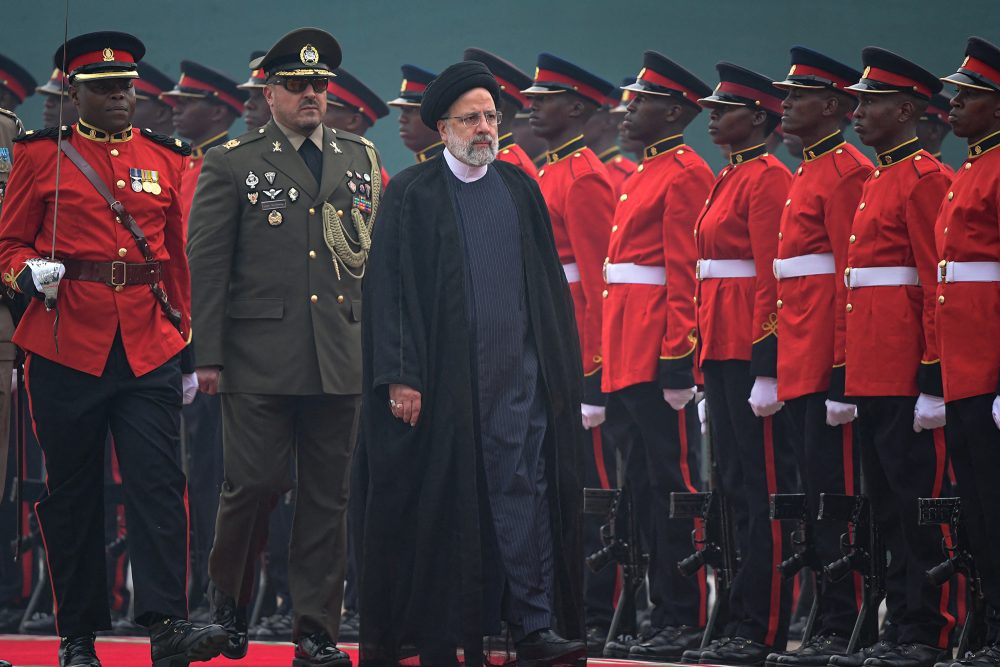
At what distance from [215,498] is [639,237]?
2.48 meters

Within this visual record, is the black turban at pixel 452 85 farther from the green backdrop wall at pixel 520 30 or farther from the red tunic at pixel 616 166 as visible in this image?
the green backdrop wall at pixel 520 30

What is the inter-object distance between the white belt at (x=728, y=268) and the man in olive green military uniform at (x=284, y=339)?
55.2 inches

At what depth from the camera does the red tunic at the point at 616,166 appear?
32.6 ft

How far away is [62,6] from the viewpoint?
1273 centimetres

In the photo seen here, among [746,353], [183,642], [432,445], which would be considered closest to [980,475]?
[746,353]

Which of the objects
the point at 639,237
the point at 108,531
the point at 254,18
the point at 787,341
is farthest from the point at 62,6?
the point at 787,341

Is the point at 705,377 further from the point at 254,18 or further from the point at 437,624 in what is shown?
the point at 254,18

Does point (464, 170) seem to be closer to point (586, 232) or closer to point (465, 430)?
point (465, 430)

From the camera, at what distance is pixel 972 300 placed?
636 centimetres

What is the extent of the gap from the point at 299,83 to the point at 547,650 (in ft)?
7.46

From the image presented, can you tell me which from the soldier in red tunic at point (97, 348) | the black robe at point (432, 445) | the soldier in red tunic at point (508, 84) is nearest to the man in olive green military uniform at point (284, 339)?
the soldier in red tunic at point (97, 348)

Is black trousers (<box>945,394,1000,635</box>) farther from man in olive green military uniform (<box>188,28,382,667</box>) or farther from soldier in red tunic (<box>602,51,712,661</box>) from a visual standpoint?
man in olive green military uniform (<box>188,28,382,667</box>)

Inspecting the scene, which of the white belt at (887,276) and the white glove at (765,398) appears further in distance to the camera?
the white glove at (765,398)

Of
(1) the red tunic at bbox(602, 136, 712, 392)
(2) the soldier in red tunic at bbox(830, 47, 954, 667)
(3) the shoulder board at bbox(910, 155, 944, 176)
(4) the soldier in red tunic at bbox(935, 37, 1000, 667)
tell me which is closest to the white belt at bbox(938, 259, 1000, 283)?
(4) the soldier in red tunic at bbox(935, 37, 1000, 667)
